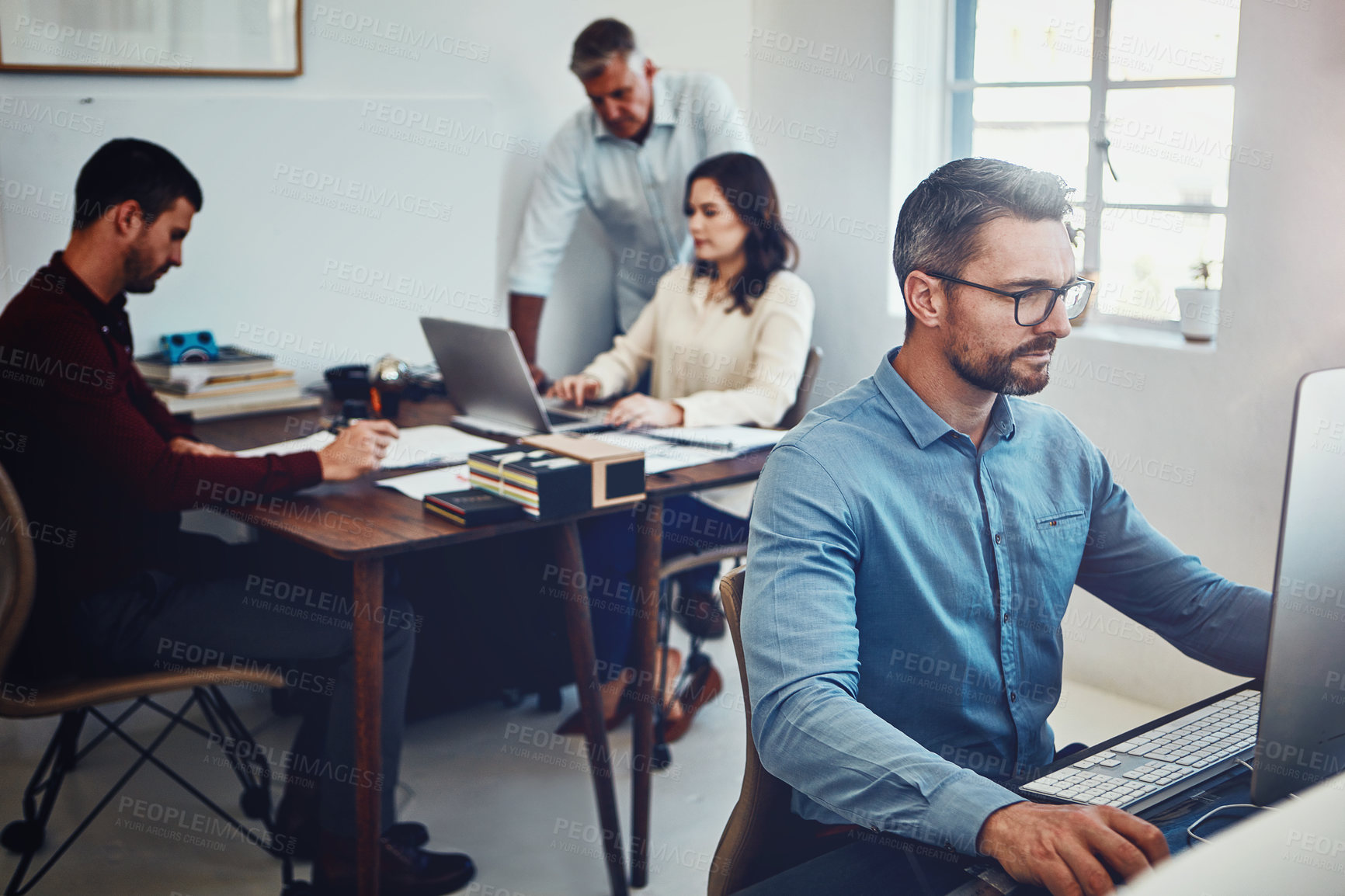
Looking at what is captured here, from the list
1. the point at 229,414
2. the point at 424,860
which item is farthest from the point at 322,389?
the point at 424,860

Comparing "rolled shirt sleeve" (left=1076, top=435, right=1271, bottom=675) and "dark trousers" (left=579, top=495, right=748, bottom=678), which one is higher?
"rolled shirt sleeve" (left=1076, top=435, right=1271, bottom=675)

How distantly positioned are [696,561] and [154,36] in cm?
192

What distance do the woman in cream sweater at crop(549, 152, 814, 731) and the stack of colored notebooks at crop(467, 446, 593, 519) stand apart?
0.60m

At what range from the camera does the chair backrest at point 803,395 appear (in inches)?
113

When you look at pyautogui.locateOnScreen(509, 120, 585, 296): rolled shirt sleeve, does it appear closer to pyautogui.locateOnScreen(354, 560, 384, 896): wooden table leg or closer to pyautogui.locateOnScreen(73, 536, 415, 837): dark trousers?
pyautogui.locateOnScreen(73, 536, 415, 837): dark trousers

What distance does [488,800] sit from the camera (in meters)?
2.63

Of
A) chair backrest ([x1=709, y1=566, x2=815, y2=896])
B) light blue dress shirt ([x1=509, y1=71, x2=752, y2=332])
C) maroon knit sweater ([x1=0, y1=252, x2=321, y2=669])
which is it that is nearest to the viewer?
chair backrest ([x1=709, y1=566, x2=815, y2=896])

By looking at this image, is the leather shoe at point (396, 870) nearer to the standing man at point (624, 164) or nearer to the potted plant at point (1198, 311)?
the standing man at point (624, 164)

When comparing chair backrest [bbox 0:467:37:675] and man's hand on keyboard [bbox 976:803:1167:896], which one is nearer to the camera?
man's hand on keyboard [bbox 976:803:1167:896]

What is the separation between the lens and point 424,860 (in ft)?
7.47

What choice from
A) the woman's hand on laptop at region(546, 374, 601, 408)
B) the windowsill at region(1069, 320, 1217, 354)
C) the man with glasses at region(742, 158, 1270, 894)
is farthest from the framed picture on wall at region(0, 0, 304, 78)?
the man with glasses at region(742, 158, 1270, 894)

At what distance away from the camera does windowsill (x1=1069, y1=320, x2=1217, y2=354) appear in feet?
9.45

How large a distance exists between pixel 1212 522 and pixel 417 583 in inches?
75.1

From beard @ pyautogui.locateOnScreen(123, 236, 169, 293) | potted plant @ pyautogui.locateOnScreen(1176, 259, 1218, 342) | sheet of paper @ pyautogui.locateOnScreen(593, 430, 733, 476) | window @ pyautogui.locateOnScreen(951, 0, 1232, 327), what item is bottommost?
sheet of paper @ pyautogui.locateOnScreen(593, 430, 733, 476)
